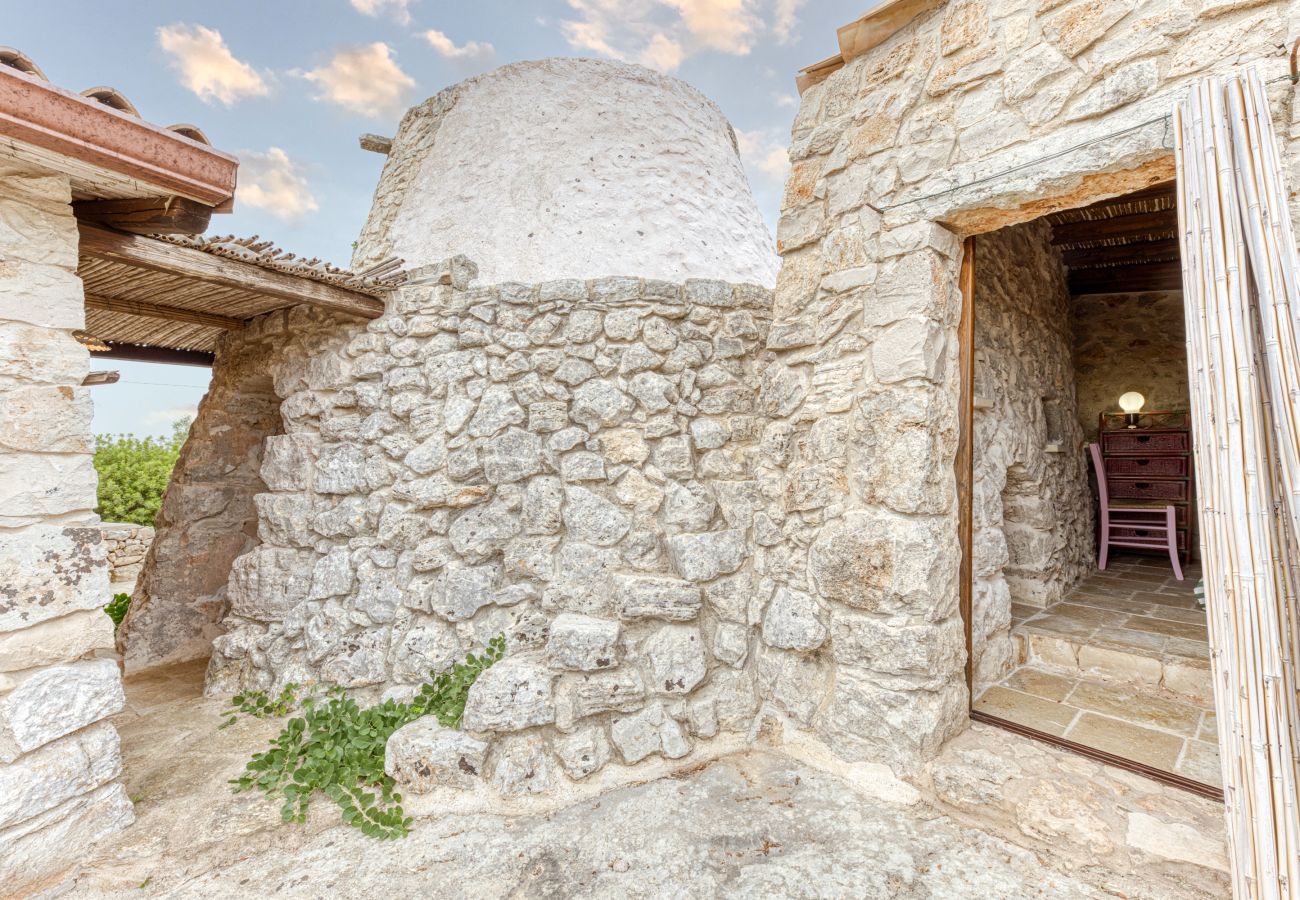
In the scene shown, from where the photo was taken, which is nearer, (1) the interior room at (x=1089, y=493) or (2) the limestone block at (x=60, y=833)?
(2) the limestone block at (x=60, y=833)

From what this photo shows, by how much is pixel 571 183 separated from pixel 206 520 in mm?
3534

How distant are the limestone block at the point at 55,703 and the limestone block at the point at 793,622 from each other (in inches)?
99.0

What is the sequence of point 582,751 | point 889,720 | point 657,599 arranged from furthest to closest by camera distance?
point 657,599 → point 582,751 → point 889,720

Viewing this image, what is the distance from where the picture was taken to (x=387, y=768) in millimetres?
2371

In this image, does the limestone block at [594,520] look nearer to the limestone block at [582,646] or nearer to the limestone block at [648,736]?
the limestone block at [582,646]

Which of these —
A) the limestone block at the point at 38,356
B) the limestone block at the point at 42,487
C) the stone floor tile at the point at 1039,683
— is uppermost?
the limestone block at the point at 38,356

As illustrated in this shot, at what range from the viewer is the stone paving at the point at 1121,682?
206cm

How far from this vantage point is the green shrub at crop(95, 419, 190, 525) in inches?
305

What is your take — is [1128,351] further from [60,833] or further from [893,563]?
[60,833]

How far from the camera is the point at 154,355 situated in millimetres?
4414

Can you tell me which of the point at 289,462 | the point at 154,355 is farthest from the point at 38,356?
the point at 154,355

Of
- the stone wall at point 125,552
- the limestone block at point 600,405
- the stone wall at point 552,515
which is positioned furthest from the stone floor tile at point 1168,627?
the stone wall at point 125,552

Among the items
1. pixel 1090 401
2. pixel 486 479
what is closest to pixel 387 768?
pixel 486 479

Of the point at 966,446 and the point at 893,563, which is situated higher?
the point at 966,446
